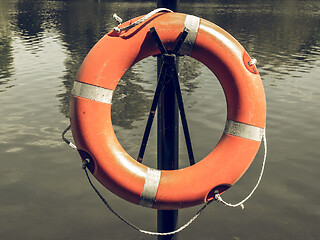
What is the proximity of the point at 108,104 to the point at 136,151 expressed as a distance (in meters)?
2.75

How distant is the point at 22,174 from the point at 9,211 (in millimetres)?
776

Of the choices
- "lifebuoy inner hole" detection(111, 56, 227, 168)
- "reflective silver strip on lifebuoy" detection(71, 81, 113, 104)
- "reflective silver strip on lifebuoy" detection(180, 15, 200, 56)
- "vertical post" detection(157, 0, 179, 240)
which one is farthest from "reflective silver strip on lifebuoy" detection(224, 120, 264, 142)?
"lifebuoy inner hole" detection(111, 56, 227, 168)

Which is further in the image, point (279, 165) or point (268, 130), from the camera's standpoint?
point (268, 130)

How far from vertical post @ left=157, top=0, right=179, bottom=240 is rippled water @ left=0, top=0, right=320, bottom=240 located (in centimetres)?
112

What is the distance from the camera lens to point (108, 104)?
8.67 feet

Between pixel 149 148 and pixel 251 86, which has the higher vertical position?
pixel 251 86

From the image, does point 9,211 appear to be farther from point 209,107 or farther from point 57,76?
point 57,76

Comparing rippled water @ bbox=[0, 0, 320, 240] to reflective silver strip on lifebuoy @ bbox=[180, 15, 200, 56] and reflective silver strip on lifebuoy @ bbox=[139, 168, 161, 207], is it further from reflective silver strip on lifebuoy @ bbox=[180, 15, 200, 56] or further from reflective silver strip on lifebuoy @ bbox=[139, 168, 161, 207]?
reflective silver strip on lifebuoy @ bbox=[180, 15, 200, 56]

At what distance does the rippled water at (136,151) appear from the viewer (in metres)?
3.82

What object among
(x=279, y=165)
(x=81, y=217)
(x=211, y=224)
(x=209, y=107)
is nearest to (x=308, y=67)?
(x=209, y=107)

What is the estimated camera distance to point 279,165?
4.93 meters

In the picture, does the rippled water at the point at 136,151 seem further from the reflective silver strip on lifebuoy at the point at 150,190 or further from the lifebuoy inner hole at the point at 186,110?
the reflective silver strip on lifebuoy at the point at 150,190

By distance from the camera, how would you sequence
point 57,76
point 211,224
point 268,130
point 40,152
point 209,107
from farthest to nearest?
point 57,76
point 209,107
point 268,130
point 40,152
point 211,224

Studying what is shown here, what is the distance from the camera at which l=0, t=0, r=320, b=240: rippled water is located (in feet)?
12.5
